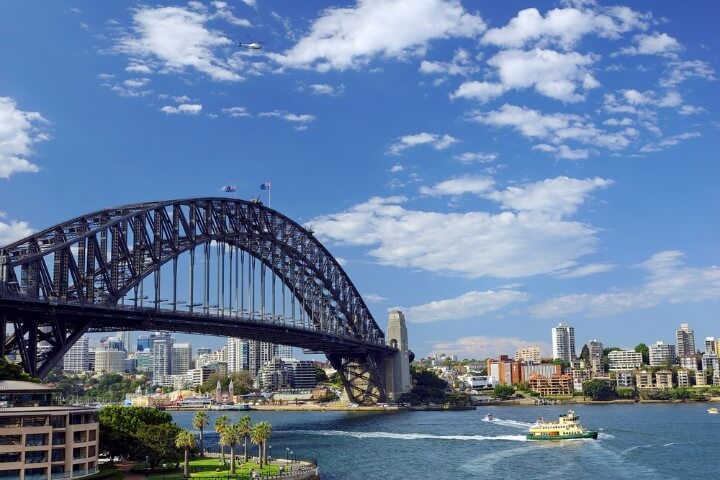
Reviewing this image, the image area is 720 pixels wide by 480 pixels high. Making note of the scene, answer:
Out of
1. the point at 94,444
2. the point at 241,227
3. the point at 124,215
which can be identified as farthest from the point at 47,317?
the point at 241,227

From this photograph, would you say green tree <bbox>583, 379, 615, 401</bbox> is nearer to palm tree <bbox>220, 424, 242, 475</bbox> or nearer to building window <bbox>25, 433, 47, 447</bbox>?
palm tree <bbox>220, 424, 242, 475</bbox>

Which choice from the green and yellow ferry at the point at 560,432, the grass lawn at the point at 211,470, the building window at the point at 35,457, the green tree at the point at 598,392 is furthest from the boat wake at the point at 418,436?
the green tree at the point at 598,392

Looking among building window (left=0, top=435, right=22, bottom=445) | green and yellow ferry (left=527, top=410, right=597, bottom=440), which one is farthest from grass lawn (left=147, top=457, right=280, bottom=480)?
green and yellow ferry (left=527, top=410, right=597, bottom=440)

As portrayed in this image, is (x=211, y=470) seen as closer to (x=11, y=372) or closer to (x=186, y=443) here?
(x=186, y=443)

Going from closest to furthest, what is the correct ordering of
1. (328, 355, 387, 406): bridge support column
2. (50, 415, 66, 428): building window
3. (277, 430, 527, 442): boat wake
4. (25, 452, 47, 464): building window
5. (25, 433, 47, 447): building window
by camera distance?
(25, 452, 47, 464): building window < (25, 433, 47, 447): building window < (50, 415, 66, 428): building window < (277, 430, 527, 442): boat wake < (328, 355, 387, 406): bridge support column

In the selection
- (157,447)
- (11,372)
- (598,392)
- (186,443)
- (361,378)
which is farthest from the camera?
(598,392)

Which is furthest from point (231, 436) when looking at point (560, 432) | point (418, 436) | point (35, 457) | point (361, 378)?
point (361, 378)
